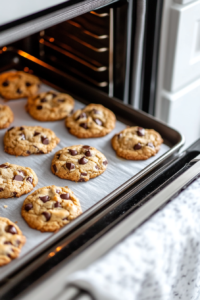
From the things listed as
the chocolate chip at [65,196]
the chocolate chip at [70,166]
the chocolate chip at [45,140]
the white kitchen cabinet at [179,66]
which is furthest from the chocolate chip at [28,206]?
the white kitchen cabinet at [179,66]

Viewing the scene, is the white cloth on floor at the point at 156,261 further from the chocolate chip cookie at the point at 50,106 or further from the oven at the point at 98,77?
the chocolate chip cookie at the point at 50,106

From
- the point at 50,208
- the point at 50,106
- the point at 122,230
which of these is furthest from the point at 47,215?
the point at 50,106

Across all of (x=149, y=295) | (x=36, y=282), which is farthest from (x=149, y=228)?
(x=36, y=282)

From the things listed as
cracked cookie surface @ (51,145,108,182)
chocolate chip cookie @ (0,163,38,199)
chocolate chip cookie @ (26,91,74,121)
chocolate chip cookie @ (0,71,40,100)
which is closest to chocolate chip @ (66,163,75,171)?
cracked cookie surface @ (51,145,108,182)

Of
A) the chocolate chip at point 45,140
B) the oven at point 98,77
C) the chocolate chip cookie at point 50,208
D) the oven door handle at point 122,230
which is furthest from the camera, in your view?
the chocolate chip at point 45,140

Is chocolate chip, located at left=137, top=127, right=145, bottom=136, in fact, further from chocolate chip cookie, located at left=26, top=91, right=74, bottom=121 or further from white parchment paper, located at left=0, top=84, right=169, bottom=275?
chocolate chip cookie, located at left=26, top=91, right=74, bottom=121

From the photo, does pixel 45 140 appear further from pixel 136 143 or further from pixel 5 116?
pixel 136 143
